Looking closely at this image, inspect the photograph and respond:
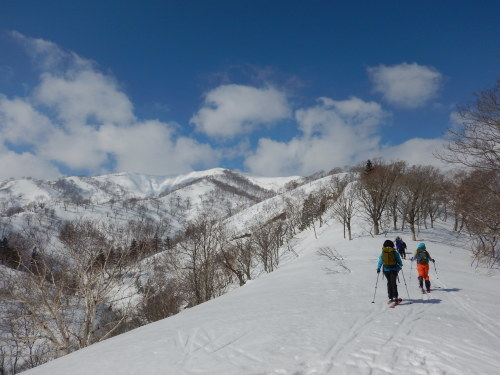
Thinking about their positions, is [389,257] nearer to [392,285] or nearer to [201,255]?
[392,285]

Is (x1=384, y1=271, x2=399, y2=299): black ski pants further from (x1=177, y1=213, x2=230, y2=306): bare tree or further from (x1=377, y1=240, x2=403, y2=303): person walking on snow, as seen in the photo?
(x1=177, y1=213, x2=230, y2=306): bare tree

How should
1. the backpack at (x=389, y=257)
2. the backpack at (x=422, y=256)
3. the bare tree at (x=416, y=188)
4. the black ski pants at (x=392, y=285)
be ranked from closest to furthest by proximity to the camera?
the black ski pants at (x=392, y=285), the backpack at (x=389, y=257), the backpack at (x=422, y=256), the bare tree at (x=416, y=188)

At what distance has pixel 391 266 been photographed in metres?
8.49

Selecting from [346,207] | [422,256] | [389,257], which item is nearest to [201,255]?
[422,256]

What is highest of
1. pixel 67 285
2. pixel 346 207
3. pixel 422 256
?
pixel 346 207

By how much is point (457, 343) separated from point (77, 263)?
43.3 feet

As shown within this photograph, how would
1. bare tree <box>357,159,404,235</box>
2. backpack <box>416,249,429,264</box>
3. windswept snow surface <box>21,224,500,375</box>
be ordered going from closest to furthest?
1. windswept snow surface <box>21,224,500,375</box>
2. backpack <box>416,249,429,264</box>
3. bare tree <box>357,159,404,235</box>

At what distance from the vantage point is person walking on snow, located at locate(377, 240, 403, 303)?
26.8 feet

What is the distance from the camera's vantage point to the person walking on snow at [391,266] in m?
8.16

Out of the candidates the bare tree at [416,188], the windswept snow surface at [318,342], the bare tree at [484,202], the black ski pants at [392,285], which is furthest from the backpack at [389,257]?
the bare tree at [416,188]

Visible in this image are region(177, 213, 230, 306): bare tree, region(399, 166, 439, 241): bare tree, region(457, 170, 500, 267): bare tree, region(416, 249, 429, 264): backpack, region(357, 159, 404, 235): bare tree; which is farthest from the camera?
region(357, 159, 404, 235): bare tree

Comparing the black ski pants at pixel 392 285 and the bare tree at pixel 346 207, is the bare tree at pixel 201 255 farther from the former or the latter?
the bare tree at pixel 346 207

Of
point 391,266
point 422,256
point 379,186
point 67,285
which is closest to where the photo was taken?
point 391,266

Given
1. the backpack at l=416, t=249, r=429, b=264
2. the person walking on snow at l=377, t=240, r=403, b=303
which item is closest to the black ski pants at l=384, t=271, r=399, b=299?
the person walking on snow at l=377, t=240, r=403, b=303
